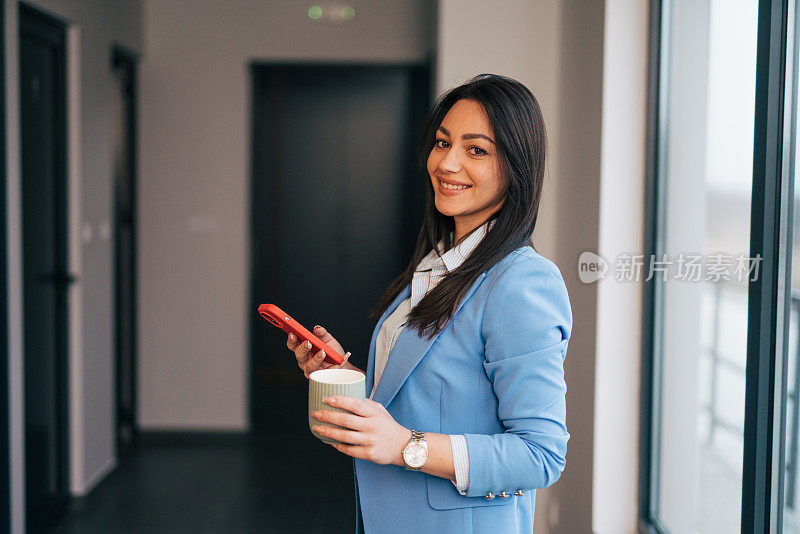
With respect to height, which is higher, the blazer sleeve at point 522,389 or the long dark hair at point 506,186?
the long dark hair at point 506,186

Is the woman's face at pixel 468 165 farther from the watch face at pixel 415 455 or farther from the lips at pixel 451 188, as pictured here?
the watch face at pixel 415 455

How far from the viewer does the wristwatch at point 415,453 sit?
38.0 inches

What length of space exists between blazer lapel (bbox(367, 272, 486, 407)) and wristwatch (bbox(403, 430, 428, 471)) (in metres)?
0.12

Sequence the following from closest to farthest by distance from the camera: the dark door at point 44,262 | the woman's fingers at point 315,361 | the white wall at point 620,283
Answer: the woman's fingers at point 315,361 → the white wall at point 620,283 → the dark door at point 44,262

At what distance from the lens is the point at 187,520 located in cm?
307

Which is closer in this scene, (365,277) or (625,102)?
(625,102)

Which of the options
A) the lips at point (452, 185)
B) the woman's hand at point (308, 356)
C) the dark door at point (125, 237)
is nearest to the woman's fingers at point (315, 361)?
the woman's hand at point (308, 356)

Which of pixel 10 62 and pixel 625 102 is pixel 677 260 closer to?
pixel 625 102

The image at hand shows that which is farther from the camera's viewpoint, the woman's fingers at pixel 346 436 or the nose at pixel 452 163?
the nose at pixel 452 163

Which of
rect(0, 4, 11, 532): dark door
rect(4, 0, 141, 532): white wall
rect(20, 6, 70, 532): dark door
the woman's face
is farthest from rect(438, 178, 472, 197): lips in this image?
rect(4, 0, 141, 532): white wall

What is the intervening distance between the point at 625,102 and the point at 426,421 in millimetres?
1396

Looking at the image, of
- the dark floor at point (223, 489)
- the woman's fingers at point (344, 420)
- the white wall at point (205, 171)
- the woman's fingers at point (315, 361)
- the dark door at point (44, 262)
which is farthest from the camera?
the white wall at point (205, 171)

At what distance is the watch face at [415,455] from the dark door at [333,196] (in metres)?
3.48

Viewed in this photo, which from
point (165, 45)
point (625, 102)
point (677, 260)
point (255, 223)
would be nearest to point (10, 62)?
point (165, 45)
